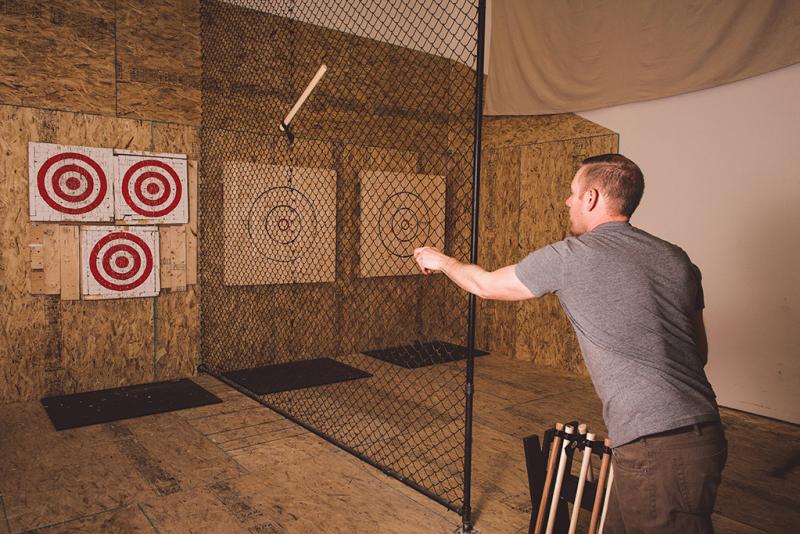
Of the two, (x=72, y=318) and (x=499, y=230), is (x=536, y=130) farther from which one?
(x=72, y=318)

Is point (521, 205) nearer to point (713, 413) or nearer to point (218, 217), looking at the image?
point (218, 217)

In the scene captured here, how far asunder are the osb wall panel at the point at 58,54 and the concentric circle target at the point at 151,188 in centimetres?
39

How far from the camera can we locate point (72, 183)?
3.25 m

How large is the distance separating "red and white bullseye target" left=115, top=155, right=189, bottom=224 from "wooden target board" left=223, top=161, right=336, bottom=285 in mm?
307

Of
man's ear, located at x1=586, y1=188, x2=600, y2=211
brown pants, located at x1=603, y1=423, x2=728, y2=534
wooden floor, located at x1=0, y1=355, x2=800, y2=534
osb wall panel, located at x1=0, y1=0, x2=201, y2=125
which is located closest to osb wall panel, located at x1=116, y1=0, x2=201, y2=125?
osb wall panel, located at x1=0, y1=0, x2=201, y2=125

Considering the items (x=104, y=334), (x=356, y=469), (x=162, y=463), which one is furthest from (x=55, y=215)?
(x=356, y=469)

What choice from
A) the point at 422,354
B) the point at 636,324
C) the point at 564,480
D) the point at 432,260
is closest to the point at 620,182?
the point at 636,324

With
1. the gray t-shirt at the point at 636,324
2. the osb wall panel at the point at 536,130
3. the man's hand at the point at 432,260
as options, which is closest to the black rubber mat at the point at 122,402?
the man's hand at the point at 432,260

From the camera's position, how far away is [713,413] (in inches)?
47.6

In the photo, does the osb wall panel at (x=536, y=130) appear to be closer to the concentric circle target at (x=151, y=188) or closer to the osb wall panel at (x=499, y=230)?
the osb wall panel at (x=499, y=230)

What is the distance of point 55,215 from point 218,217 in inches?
37.8

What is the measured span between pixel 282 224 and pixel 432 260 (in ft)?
8.60

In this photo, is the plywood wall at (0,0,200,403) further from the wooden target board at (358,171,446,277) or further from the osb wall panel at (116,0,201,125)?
the wooden target board at (358,171,446,277)

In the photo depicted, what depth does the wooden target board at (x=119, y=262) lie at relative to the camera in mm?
3348
